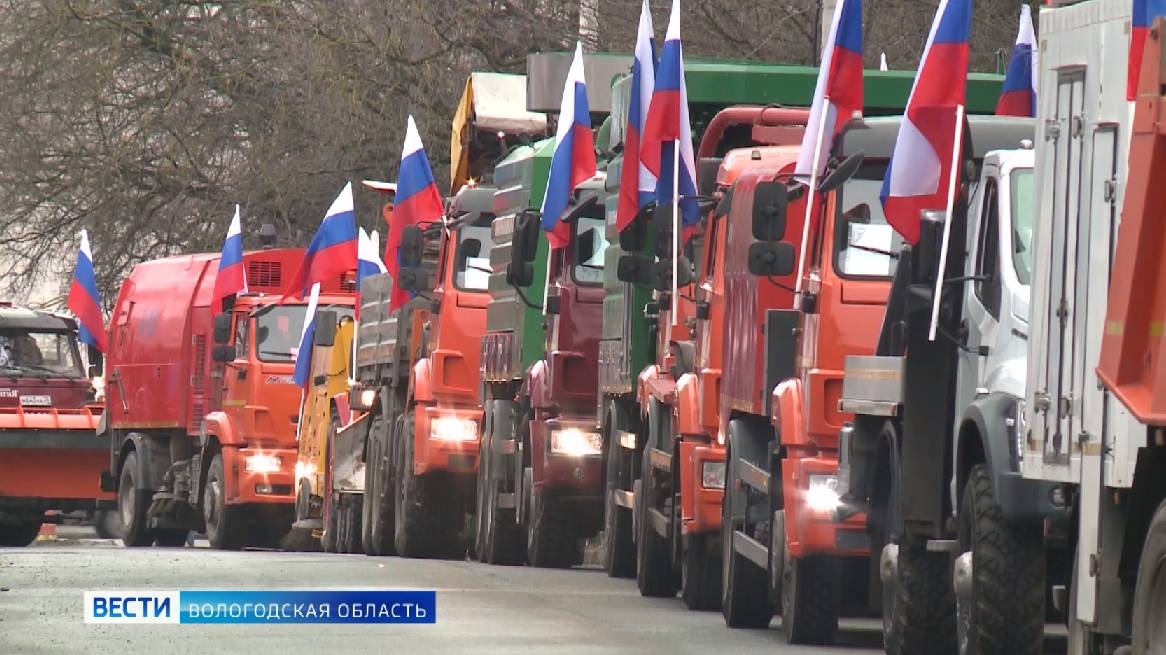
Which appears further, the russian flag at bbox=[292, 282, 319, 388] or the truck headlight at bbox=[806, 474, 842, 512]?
the russian flag at bbox=[292, 282, 319, 388]

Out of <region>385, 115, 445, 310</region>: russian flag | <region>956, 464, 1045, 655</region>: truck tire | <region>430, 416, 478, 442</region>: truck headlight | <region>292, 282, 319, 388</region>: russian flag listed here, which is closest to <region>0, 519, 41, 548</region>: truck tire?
<region>292, 282, 319, 388</region>: russian flag

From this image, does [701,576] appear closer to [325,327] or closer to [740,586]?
[740,586]

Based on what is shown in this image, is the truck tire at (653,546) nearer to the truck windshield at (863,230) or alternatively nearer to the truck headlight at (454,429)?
the truck windshield at (863,230)

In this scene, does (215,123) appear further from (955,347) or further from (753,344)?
(955,347)

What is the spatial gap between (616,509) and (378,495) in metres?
6.70

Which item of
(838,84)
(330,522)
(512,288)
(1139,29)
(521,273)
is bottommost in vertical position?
(330,522)

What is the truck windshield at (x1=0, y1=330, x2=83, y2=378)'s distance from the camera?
3528cm

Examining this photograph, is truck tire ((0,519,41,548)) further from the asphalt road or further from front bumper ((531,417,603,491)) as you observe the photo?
front bumper ((531,417,603,491))

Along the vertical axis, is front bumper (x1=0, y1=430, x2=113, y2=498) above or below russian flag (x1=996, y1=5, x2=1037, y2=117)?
below

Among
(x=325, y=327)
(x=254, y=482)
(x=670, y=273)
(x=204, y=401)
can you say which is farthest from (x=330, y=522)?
(x=670, y=273)

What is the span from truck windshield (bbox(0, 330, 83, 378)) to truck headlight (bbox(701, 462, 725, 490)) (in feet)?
65.0

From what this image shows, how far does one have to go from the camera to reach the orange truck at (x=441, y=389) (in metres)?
24.4

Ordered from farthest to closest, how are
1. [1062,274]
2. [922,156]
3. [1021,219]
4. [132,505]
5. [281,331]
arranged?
[132,505], [281,331], [922,156], [1021,219], [1062,274]

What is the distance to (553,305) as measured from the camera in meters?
21.9
